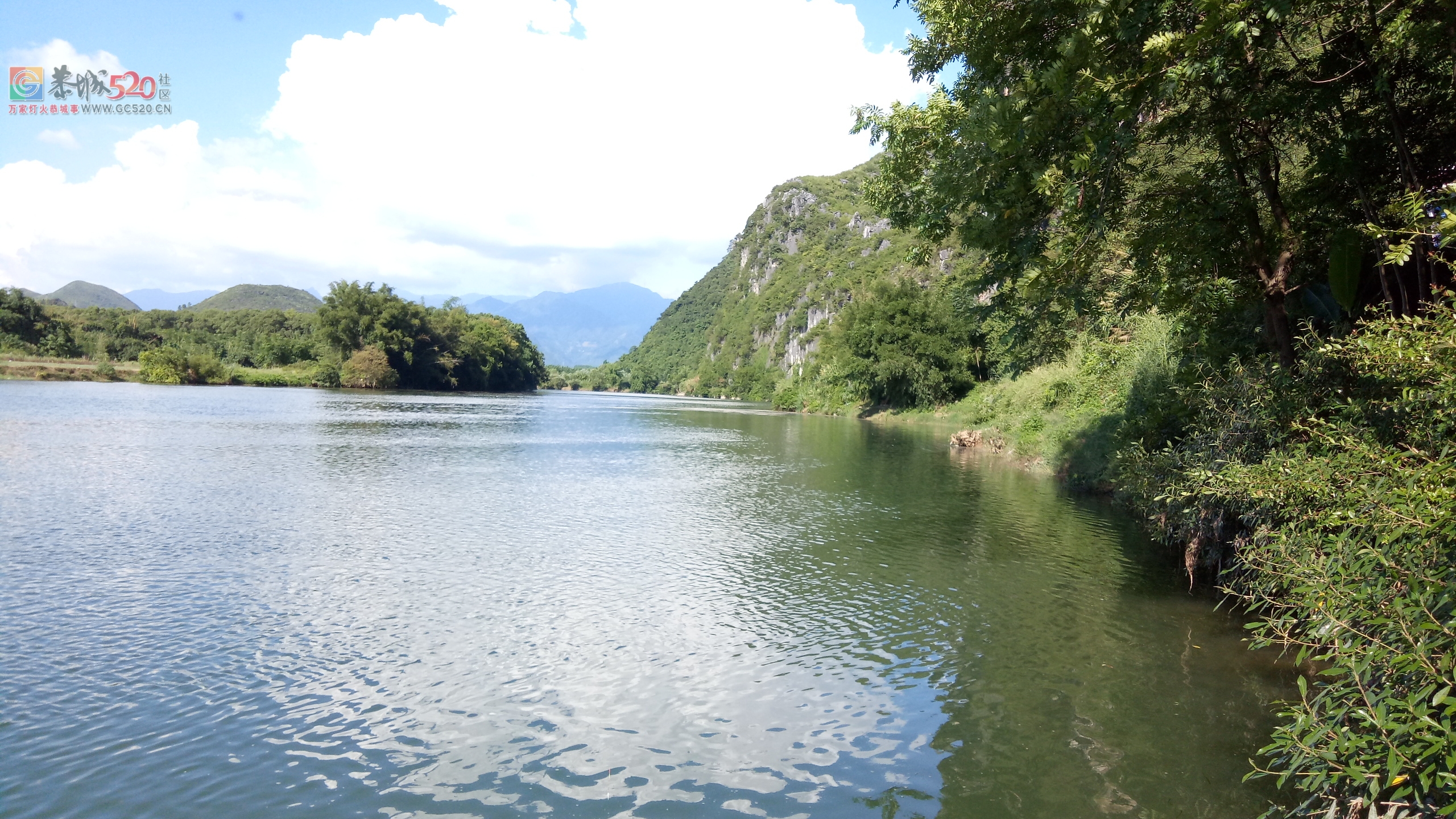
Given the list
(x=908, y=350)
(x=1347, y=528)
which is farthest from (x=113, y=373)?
(x=1347, y=528)

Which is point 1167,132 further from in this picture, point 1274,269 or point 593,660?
point 593,660

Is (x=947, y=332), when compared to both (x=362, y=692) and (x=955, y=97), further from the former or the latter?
(x=362, y=692)

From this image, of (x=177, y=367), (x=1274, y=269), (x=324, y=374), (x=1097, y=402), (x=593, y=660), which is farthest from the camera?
(x=324, y=374)

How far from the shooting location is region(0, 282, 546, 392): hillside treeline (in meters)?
108

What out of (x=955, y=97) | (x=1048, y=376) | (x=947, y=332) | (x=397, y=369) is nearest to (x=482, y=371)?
(x=397, y=369)

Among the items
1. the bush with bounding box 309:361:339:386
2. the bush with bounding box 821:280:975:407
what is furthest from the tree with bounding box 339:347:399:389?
the bush with bounding box 821:280:975:407

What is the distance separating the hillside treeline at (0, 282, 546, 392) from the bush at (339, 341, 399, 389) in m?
0.15

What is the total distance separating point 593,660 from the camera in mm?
11062

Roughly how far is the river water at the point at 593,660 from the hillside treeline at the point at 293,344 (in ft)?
318

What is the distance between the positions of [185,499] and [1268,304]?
25.1m

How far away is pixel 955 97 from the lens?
50.4 feet

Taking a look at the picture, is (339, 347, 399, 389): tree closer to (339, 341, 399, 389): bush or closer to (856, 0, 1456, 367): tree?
(339, 341, 399, 389): bush

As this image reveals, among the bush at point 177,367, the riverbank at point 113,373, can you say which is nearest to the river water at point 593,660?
the riverbank at point 113,373

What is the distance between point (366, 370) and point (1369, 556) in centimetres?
12337
